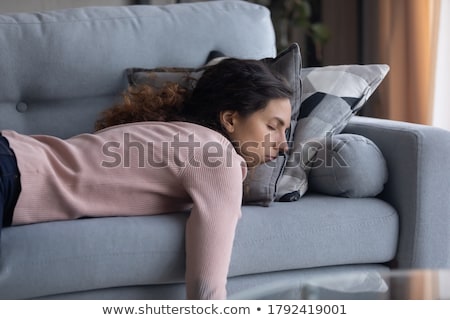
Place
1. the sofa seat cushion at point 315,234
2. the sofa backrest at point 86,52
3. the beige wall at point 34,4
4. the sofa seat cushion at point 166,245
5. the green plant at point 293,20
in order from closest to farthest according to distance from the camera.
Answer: the sofa seat cushion at point 166,245
the sofa seat cushion at point 315,234
the sofa backrest at point 86,52
the beige wall at point 34,4
the green plant at point 293,20

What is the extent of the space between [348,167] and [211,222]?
456mm

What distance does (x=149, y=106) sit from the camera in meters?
1.86

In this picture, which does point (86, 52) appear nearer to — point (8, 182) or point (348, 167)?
point (8, 182)

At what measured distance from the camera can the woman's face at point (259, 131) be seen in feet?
5.80

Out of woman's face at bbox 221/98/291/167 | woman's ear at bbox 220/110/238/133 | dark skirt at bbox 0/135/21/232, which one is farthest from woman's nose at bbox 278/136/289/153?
dark skirt at bbox 0/135/21/232

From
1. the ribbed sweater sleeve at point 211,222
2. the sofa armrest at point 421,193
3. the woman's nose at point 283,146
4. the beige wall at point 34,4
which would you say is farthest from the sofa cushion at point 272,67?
the beige wall at point 34,4

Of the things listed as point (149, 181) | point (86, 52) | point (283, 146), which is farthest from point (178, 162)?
point (86, 52)

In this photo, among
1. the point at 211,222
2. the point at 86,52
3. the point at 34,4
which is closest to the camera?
the point at 211,222

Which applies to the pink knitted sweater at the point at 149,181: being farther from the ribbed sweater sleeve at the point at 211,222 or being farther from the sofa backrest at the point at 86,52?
the sofa backrest at the point at 86,52

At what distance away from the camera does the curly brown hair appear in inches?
72.6

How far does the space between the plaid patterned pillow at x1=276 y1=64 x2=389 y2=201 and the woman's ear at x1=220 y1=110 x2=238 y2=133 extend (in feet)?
0.63

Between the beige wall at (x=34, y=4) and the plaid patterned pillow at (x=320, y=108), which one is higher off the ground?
the beige wall at (x=34, y=4)

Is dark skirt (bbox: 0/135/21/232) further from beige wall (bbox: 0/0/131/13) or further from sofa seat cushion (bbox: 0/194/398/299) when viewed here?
beige wall (bbox: 0/0/131/13)

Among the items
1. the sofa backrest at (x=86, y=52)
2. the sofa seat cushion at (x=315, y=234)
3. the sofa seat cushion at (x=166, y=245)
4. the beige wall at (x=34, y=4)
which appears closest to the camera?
the sofa seat cushion at (x=166, y=245)
